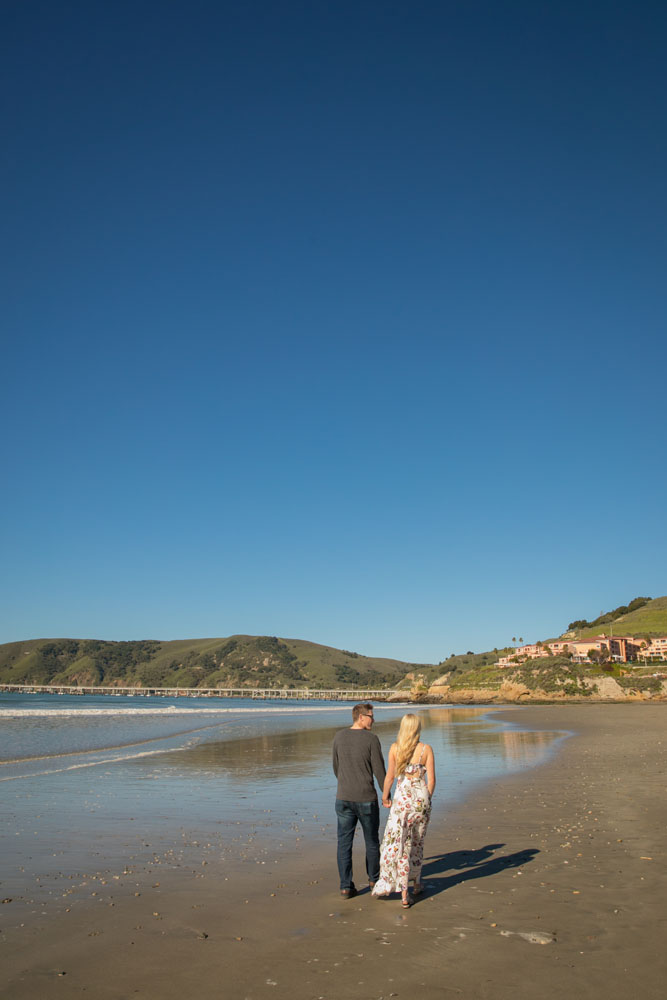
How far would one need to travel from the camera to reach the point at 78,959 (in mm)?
5785

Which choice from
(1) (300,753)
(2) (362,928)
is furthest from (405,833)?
(1) (300,753)

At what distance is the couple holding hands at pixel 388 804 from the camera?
7.33 m

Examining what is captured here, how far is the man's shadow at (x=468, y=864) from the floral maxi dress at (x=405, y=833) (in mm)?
641

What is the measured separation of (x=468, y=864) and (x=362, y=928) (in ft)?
9.80

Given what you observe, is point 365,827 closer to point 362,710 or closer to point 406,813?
point 406,813

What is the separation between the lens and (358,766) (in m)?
8.01

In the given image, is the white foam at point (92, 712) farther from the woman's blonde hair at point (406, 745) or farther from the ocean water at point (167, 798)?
the woman's blonde hair at point (406, 745)

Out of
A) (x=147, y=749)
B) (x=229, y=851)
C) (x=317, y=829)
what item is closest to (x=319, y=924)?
(x=229, y=851)

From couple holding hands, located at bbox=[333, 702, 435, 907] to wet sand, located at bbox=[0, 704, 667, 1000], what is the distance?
1.06 feet

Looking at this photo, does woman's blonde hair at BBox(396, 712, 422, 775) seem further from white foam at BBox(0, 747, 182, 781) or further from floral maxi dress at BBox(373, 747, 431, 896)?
white foam at BBox(0, 747, 182, 781)

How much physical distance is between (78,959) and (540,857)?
6.12 meters

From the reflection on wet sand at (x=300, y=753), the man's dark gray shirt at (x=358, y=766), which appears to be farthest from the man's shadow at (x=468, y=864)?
the reflection on wet sand at (x=300, y=753)

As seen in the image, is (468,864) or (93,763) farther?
(93,763)

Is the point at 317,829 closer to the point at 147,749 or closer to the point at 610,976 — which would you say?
the point at 610,976
